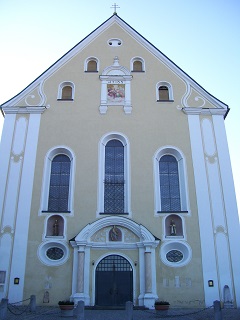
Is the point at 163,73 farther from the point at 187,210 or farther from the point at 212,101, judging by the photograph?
the point at 187,210

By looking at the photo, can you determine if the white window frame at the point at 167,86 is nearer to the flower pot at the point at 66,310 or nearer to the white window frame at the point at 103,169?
the white window frame at the point at 103,169

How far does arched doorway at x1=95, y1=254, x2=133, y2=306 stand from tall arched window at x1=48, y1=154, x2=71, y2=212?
349cm

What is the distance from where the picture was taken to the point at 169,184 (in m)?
18.8

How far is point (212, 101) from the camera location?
21.0 m

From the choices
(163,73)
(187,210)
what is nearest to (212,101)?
A: (163,73)

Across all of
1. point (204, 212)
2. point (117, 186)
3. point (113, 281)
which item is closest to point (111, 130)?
point (117, 186)

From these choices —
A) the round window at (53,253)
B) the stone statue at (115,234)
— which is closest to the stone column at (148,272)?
the stone statue at (115,234)

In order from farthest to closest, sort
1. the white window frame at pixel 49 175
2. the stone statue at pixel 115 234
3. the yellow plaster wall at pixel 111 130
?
the white window frame at pixel 49 175, the stone statue at pixel 115 234, the yellow plaster wall at pixel 111 130

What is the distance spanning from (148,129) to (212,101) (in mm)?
4280

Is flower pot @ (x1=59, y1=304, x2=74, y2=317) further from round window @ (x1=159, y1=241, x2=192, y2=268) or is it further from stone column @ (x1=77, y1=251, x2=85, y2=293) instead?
round window @ (x1=159, y1=241, x2=192, y2=268)

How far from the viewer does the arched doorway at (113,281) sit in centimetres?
1614

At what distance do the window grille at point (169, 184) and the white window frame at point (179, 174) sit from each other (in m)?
0.18

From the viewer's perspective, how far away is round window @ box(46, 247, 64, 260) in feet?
55.8

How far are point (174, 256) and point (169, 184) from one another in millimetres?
3731
